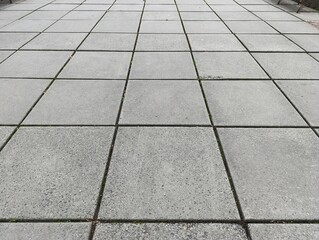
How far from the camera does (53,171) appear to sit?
220cm

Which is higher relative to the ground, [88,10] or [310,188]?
[310,188]

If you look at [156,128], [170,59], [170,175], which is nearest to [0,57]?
[170,59]

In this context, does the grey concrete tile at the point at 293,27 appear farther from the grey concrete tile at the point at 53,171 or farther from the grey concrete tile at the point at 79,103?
the grey concrete tile at the point at 53,171

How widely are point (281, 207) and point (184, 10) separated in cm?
576

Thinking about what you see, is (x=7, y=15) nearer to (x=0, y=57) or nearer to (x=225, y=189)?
(x=0, y=57)

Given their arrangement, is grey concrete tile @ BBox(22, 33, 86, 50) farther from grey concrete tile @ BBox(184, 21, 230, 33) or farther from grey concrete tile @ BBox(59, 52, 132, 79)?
grey concrete tile @ BBox(184, 21, 230, 33)

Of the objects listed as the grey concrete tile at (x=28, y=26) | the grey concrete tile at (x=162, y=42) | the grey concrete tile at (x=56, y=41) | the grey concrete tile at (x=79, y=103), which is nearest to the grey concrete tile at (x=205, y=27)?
the grey concrete tile at (x=162, y=42)

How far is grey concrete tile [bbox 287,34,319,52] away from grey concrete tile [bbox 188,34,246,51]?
1.01 metres

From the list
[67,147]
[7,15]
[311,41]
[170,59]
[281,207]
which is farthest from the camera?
[7,15]

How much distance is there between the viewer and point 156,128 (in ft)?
8.80

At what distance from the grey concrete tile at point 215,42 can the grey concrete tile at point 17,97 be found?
2393 millimetres

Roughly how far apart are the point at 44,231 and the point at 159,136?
121 cm

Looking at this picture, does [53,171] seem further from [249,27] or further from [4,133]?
[249,27]

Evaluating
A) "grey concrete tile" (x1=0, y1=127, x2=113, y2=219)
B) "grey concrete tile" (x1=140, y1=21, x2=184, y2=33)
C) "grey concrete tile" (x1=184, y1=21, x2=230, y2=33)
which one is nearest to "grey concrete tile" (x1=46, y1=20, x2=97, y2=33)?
"grey concrete tile" (x1=140, y1=21, x2=184, y2=33)
